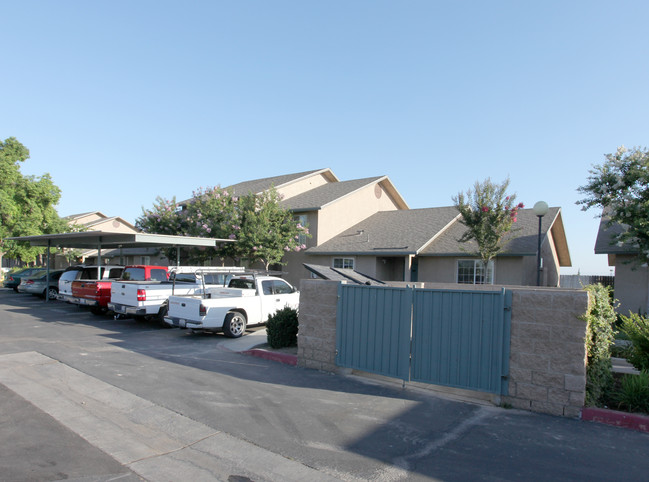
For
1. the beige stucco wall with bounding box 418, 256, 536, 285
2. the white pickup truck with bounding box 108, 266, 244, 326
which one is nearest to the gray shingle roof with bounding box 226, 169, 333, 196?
the beige stucco wall with bounding box 418, 256, 536, 285

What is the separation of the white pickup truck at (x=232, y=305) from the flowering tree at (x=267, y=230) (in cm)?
848

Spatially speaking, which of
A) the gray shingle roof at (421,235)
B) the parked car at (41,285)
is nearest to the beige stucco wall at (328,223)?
the gray shingle roof at (421,235)

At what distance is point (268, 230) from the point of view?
22.9m

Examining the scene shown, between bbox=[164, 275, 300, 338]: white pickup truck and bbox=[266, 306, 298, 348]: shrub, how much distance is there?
2249mm

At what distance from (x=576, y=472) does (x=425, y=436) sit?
5.29 ft

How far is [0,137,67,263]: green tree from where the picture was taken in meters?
32.5

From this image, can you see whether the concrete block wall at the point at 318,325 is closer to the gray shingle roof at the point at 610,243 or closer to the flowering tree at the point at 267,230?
the gray shingle roof at the point at 610,243

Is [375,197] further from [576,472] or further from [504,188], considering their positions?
[576,472]

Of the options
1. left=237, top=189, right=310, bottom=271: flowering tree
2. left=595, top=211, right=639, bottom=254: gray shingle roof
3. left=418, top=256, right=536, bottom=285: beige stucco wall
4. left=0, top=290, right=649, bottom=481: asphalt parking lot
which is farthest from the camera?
left=237, top=189, right=310, bottom=271: flowering tree

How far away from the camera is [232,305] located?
1244 cm

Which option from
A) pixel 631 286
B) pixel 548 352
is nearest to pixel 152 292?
pixel 548 352

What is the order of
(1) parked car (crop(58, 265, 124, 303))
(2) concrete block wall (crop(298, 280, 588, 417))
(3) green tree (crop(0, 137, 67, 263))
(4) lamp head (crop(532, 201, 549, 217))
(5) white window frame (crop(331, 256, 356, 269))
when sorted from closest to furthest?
1. (2) concrete block wall (crop(298, 280, 588, 417))
2. (4) lamp head (crop(532, 201, 549, 217))
3. (1) parked car (crop(58, 265, 124, 303))
4. (5) white window frame (crop(331, 256, 356, 269))
5. (3) green tree (crop(0, 137, 67, 263))

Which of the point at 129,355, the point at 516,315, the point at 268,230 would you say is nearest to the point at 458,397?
the point at 516,315

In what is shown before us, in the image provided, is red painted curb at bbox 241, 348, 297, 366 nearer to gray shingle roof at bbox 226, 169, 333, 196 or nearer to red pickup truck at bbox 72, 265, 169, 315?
red pickup truck at bbox 72, 265, 169, 315
